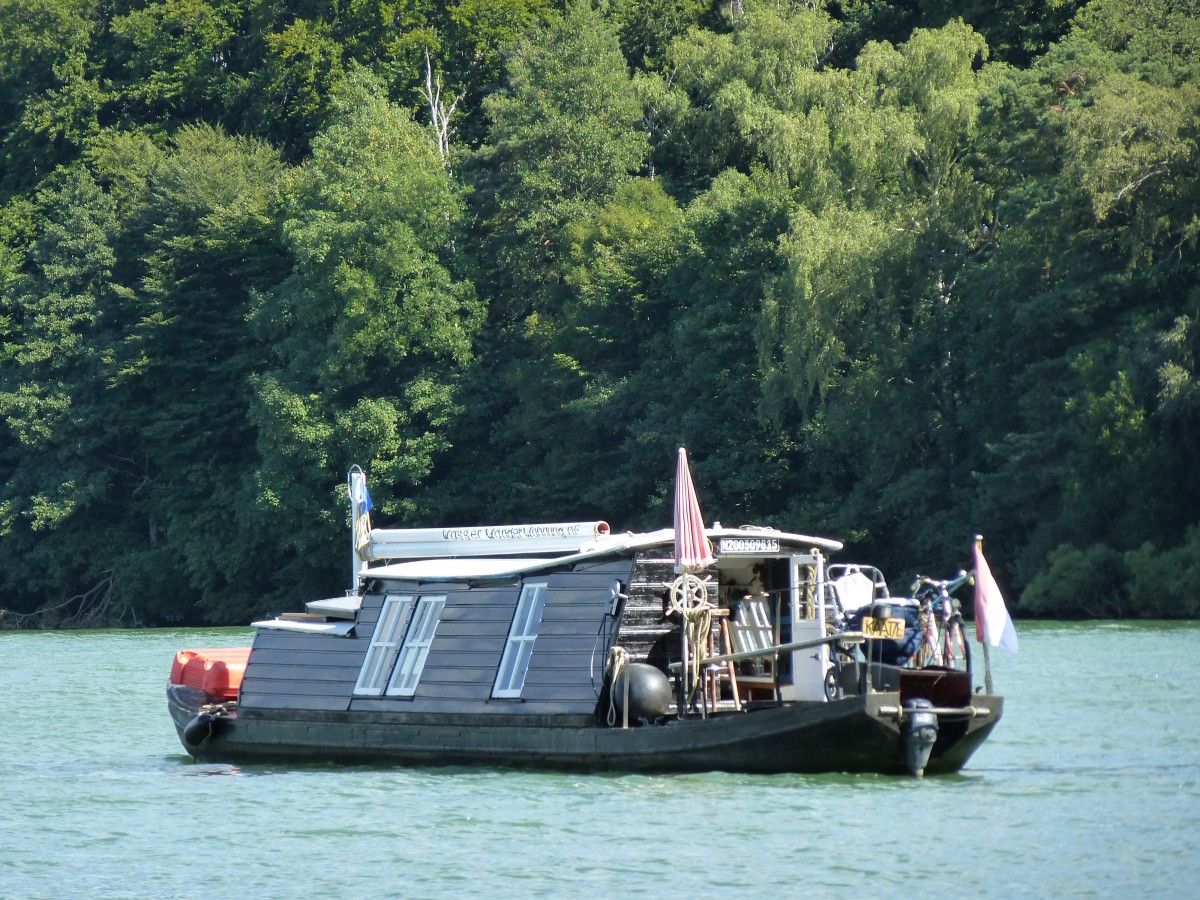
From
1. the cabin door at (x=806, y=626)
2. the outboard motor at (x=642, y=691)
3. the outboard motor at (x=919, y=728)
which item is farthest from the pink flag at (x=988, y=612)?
the outboard motor at (x=642, y=691)

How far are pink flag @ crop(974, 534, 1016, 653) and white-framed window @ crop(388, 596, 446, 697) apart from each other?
644 cm

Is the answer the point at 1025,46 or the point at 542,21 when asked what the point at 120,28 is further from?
the point at 1025,46

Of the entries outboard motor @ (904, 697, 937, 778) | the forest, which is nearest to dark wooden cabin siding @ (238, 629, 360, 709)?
outboard motor @ (904, 697, 937, 778)

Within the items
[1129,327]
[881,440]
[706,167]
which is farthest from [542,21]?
[1129,327]

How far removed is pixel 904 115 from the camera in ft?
186

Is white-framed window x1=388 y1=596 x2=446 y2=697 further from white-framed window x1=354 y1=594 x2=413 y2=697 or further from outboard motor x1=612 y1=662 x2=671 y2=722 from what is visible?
outboard motor x1=612 y1=662 x2=671 y2=722

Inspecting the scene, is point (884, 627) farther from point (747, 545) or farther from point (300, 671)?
point (300, 671)

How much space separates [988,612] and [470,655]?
6085 mm

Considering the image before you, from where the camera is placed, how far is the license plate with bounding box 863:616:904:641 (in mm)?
22703

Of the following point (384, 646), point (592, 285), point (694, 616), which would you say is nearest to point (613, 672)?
point (694, 616)

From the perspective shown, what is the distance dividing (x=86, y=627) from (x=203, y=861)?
172 feet

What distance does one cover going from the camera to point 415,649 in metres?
24.9

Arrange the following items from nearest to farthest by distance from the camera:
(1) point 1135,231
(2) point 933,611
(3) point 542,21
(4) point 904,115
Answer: (2) point 933,611 → (1) point 1135,231 → (4) point 904,115 → (3) point 542,21

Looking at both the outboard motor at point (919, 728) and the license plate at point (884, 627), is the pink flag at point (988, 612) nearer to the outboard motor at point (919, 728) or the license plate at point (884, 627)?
the license plate at point (884, 627)
